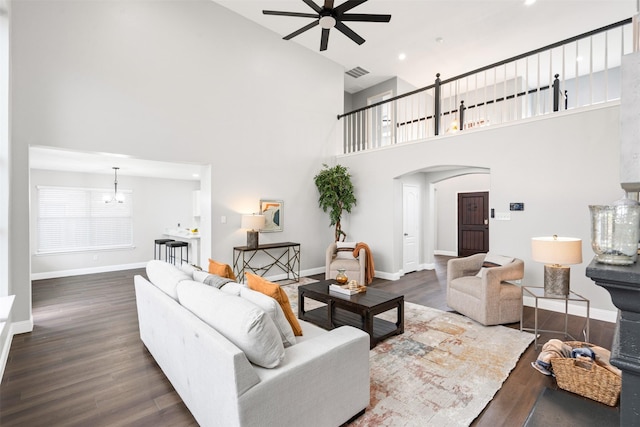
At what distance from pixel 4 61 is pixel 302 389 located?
452 centimetres

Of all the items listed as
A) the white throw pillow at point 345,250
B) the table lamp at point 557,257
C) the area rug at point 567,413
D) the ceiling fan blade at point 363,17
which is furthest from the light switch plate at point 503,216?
the ceiling fan blade at point 363,17

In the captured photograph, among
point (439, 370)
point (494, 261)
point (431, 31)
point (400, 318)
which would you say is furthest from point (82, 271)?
point (431, 31)

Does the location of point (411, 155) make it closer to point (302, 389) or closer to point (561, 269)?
point (561, 269)

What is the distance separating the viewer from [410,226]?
22.6 feet

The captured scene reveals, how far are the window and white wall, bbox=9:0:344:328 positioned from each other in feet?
11.8

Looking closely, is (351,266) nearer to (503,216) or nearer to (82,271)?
(503,216)

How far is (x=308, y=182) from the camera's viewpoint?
22.5 ft

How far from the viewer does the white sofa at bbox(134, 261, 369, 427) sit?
155 cm

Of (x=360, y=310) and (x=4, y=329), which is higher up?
(x=360, y=310)

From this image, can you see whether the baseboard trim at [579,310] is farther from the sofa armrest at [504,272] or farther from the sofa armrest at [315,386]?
the sofa armrest at [315,386]

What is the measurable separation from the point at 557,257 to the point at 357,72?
6510 mm

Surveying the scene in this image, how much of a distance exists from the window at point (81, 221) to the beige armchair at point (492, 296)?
757cm

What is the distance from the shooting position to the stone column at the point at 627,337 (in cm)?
88

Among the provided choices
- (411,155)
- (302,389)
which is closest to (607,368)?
(302,389)
